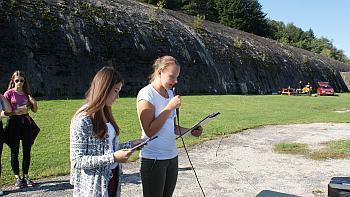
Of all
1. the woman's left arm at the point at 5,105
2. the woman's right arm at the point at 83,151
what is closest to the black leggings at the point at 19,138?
the woman's left arm at the point at 5,105

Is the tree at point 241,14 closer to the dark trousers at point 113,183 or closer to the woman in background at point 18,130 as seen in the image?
the woman in background at point 18,130

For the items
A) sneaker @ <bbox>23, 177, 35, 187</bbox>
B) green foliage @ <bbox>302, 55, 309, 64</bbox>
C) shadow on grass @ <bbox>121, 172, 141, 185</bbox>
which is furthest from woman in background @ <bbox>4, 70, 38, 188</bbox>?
green foliage @ <bbox>302, 55, 309, 64</bbox>

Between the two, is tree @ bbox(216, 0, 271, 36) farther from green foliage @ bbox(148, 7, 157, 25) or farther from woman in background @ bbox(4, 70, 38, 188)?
woman in background @ bbox(4, 70, 38, 188)

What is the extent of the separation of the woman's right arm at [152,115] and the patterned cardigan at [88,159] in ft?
1.60

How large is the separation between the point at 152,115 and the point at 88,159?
2.40 feet

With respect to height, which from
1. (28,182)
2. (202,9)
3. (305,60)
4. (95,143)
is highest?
(202,9)

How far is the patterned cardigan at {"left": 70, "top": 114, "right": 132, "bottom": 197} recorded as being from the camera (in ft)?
9.44

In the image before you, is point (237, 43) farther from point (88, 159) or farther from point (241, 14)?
point (88, 159)

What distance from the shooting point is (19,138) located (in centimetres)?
607

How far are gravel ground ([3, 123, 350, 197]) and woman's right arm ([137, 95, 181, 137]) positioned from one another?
8.34 feet

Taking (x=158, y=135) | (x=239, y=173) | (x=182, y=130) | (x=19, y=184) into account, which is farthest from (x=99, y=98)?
(x=239, y=173)

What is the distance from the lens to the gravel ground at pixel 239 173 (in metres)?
5.98

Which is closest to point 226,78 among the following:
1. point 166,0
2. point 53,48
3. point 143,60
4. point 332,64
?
point 143,60

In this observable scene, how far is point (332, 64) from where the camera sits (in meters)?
53.8
